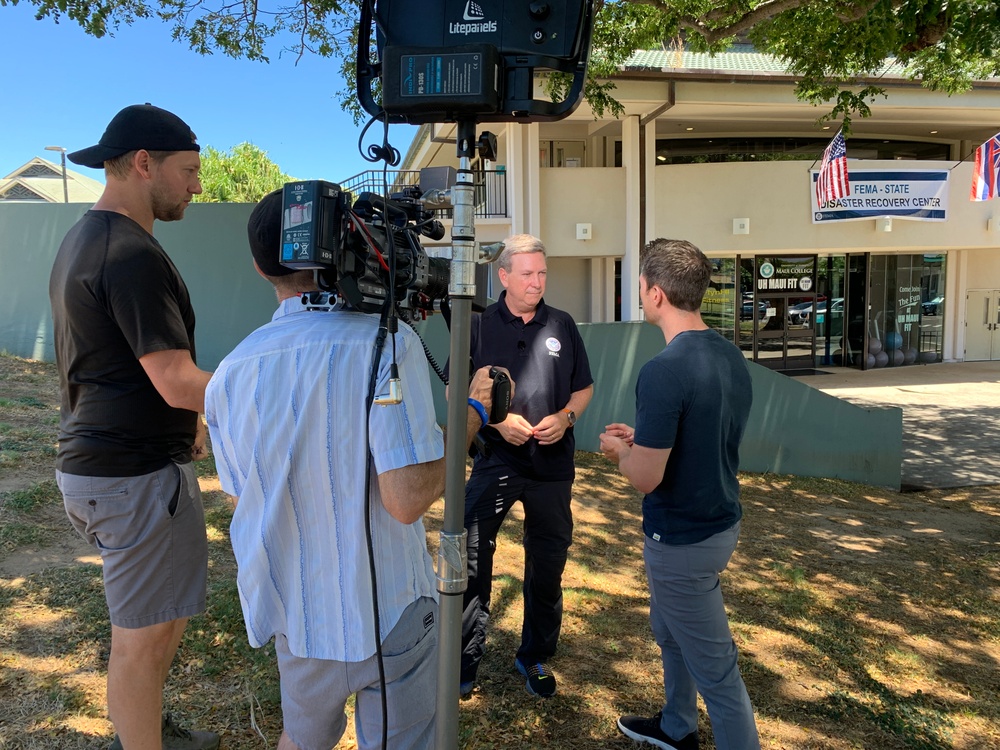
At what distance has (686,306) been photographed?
2.40 m

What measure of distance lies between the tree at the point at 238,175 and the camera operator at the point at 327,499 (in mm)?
40767

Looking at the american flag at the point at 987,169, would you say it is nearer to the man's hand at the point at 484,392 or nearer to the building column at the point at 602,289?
the building column at the point at 602,289

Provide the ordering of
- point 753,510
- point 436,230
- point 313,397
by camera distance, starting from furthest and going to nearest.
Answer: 1. point 753,510
2. point 436,230
3. point 313,397

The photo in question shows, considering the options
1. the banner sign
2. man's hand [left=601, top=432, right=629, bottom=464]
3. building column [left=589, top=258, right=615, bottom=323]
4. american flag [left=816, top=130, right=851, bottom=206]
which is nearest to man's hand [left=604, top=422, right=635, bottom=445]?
man's hand [left=601, top=432, right=629, bottom=464]

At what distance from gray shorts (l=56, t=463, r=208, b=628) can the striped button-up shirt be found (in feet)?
2.26

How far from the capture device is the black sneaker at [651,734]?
2.75 m

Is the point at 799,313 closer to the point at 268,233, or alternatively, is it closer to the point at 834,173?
the point at 834,173

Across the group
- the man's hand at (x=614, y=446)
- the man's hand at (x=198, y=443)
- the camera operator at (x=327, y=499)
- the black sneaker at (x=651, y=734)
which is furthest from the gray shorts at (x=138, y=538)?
the black sneaker at (x=651, y=734)

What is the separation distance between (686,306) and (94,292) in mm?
1775

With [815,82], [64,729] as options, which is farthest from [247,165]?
[64,729]

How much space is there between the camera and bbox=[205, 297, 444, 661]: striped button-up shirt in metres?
1.49

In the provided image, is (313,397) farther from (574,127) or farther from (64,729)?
(574,127)

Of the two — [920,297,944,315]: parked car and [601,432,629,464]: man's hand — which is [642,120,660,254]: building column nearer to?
[920,297,944,315]: parked car

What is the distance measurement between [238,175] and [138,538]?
45.7 metres
